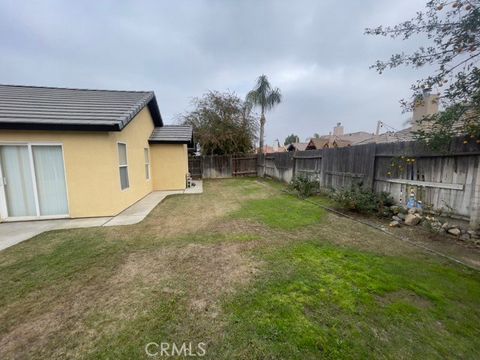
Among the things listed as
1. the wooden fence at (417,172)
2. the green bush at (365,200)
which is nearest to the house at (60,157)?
the green bush at (365,200)

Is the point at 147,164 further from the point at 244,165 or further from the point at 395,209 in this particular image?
the point at 395,209

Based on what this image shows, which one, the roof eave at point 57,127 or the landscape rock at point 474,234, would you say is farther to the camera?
the roof eave at point 57,127

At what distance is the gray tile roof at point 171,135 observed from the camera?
1004cm

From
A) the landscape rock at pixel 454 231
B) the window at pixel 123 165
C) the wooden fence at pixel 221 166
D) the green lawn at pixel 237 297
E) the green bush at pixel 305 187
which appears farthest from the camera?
the wooden fence at pixel 221 166

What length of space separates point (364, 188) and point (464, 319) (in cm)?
481

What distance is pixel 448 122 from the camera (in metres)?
3.50

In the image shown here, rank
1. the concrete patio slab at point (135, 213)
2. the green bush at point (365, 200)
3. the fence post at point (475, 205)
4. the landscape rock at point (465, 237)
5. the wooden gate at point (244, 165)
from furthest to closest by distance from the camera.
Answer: the wooden gate at point (244, 165), the green bush at point (365, 200), the concrete patio slab at point (135, 213), the landscape rock at point (465, 237), the fence post at point (475, 205)

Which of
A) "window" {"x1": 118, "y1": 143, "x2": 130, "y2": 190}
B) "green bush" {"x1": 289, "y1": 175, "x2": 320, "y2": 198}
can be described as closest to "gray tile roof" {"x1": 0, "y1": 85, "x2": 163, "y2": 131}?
"window" {"x1": 118, "y1": 143, "x2": 130, "y2": 190}

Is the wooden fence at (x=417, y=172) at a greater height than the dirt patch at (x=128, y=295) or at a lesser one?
greater

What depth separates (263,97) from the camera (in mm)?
20703

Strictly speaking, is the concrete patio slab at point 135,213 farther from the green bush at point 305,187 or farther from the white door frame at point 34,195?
the green bush at point 305,187

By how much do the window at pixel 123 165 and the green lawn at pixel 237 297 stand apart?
8.39 feet

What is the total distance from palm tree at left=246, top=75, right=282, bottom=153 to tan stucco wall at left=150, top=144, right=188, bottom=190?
40.0 feet

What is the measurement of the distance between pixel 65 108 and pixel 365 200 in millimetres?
9122
